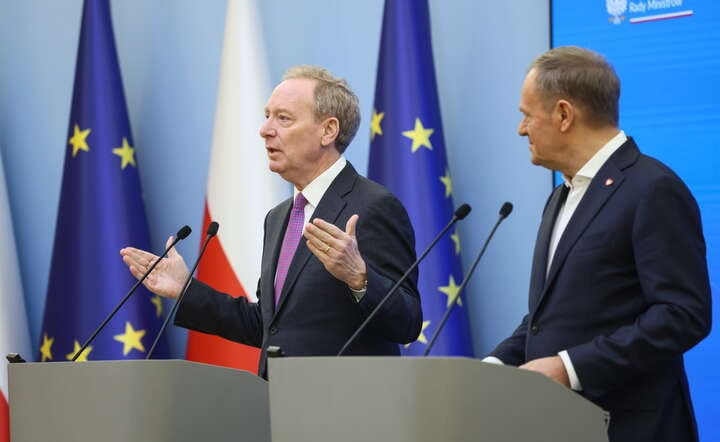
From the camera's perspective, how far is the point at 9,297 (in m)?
5.41

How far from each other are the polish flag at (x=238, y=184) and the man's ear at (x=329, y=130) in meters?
1.49

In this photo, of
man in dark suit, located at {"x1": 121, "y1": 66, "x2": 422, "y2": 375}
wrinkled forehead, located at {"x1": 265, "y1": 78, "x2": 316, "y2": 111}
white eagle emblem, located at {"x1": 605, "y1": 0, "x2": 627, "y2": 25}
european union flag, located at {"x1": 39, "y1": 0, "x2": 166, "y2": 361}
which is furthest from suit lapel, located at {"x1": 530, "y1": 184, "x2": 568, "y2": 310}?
european union flag, located at {"x1": 39, "y1": 0, "x2": 166, "y2": 361}

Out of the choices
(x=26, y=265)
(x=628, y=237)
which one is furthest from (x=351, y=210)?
(x=26, y=265)

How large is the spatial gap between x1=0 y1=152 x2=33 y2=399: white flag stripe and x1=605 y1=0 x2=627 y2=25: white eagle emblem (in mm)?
3084

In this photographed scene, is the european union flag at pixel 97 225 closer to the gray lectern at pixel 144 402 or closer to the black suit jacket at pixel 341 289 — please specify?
the black suit jacket at pixel 341 289

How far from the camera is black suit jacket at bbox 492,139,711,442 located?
2.41 meters

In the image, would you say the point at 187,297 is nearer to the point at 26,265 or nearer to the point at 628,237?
the point at 628,237

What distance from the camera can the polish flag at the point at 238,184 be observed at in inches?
194

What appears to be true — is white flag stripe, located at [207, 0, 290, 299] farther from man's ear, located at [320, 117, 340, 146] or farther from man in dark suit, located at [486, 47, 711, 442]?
man in dark suit, located at [486, 47, 711, 442]

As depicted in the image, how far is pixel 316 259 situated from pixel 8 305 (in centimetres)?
270

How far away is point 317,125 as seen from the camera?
3.48 meters

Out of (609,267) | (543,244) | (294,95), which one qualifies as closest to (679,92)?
(294,95)

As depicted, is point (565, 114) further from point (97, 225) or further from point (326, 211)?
point (97, 225)

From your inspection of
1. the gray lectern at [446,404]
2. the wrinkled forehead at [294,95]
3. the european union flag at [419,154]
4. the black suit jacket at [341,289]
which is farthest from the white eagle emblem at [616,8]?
the gray lectern at [446,404]
